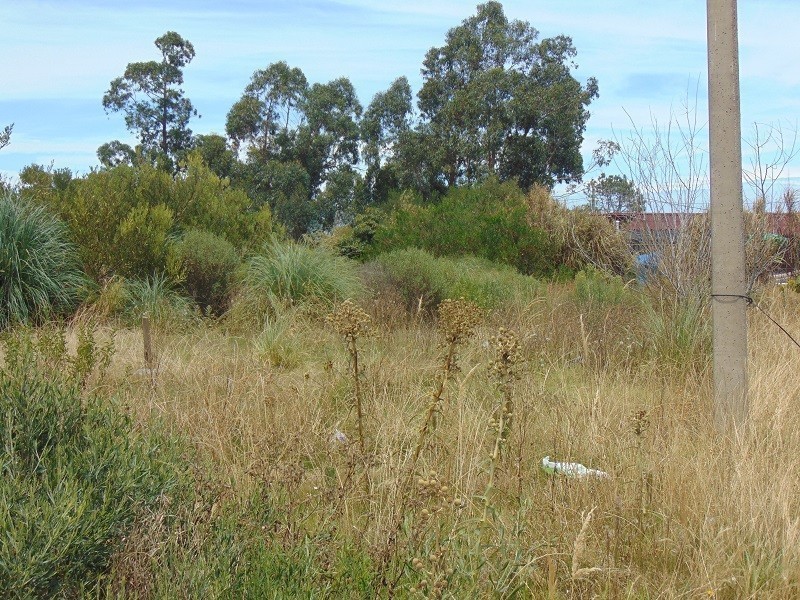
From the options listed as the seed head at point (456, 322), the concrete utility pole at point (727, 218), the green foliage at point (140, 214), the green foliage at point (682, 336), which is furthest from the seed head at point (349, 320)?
the green foliage at point (140, 214)

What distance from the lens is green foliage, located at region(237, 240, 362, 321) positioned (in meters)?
10.2

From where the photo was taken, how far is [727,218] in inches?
191

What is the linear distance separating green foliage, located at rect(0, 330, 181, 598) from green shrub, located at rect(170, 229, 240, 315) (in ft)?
24.6

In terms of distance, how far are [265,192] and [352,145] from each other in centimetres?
459

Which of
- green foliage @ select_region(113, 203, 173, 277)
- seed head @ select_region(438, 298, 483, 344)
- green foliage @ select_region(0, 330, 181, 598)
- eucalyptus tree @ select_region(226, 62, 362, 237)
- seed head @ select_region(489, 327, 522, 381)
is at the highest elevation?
eucalyptus tree @ select_region(226, 62, 362, 237)

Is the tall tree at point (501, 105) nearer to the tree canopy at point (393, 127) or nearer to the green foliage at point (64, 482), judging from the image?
the tree canopy at point (393, 127)

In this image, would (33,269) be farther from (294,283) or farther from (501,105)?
(501,105)

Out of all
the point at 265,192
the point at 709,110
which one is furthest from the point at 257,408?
the point at 265,192

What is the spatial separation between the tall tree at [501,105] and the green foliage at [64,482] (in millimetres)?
31195

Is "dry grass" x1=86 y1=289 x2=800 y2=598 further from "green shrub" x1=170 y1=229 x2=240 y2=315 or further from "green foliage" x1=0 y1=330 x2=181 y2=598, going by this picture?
"green shrub" x1=170 y1=229 x2=240 y2=315

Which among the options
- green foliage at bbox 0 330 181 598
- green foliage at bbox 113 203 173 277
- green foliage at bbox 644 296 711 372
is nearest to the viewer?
green foliage at bbox 0 330 181 598

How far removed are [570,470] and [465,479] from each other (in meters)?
0.50

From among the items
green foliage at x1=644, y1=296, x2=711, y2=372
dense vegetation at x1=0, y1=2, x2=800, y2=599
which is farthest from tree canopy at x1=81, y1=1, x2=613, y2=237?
green foliage at x1=644, y1=296, x2=711, y2=372

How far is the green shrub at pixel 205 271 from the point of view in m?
11.4
